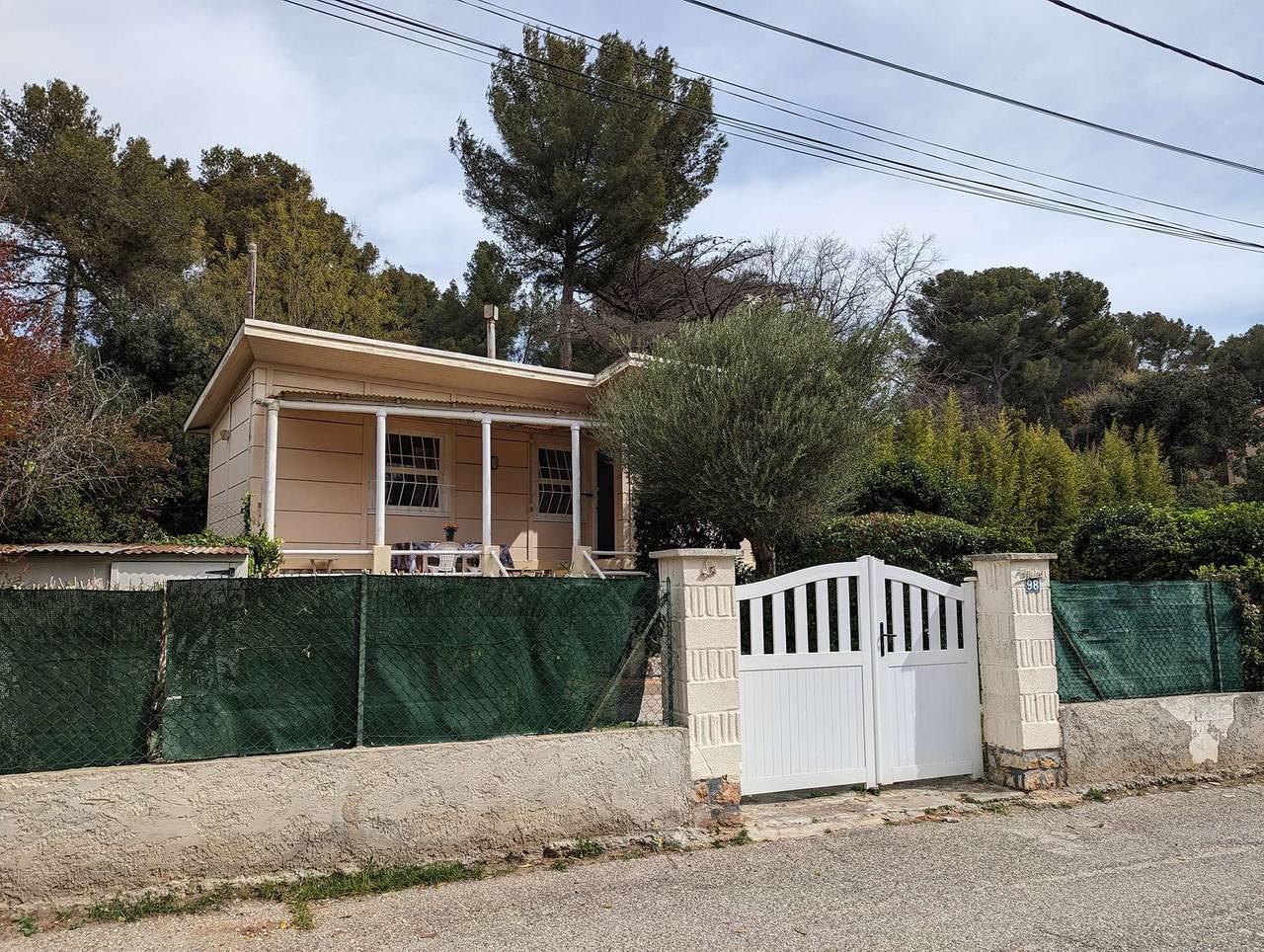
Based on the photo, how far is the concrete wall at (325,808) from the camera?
422cm

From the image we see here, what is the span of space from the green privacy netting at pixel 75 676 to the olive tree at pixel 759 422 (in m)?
6.91

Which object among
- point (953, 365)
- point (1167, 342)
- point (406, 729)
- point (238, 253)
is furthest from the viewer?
point (1167, 342)

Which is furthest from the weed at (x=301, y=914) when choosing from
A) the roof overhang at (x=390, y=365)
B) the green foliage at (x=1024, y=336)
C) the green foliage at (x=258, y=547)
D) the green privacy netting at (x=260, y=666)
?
the green foliage at (x=1024, y=336)

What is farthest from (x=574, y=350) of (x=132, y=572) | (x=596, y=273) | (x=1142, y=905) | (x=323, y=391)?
(x=1142, y=905)

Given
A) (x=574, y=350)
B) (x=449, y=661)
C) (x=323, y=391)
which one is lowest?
(x=449, y=661)

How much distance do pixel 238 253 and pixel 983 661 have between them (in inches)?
1030

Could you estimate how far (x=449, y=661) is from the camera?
5234mm

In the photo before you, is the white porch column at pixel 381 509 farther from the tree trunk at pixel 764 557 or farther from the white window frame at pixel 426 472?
the tree trunk at pixel 764 557

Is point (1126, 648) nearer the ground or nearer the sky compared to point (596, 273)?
nearer the ground

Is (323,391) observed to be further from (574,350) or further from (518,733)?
(574,350)

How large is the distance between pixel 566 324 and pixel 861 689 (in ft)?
58.9

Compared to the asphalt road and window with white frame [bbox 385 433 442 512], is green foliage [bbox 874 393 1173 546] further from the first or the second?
the asphalt road

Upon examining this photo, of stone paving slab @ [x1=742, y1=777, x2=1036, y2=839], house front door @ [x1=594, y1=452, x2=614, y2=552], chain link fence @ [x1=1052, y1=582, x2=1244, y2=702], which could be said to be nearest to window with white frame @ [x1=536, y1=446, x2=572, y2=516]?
house front door @ [x1=594, y1=452, x2=614, y2=552]

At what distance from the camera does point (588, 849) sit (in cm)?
523
